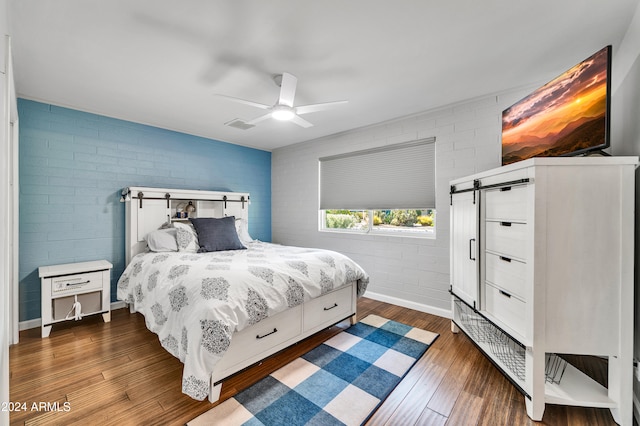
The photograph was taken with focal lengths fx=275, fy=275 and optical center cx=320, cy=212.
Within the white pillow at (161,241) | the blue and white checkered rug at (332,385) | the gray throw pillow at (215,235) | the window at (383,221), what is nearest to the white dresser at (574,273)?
the blue and white checkered rug at (332,385)

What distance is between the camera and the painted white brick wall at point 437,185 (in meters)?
2.97

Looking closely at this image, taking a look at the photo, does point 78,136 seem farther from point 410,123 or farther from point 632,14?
point 632,14

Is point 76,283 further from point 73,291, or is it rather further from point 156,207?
point 156,207

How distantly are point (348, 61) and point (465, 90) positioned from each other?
1.34 meters

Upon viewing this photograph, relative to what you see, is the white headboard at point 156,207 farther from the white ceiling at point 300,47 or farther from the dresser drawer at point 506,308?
the dresser drawer at point 506,308

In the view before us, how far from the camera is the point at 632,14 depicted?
5.68 ft

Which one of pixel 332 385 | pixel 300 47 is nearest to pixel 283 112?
pixel 300 47

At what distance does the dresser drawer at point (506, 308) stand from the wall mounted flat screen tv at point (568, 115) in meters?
1.05

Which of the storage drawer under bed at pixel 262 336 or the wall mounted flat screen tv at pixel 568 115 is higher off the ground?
the wall mounted flat screen tv at pixel 568 115

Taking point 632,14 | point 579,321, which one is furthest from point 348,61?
point 579,321

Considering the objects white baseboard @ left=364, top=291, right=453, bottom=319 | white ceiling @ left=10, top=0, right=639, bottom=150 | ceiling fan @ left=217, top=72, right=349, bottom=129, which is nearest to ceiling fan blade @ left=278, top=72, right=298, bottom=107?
ceiling fan @ left=217, top=72, right=349, bottom=129

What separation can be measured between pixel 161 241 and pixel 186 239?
0.28 meters

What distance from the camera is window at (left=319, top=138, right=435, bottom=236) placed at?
11.4ft

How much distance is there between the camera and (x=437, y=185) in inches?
130
